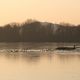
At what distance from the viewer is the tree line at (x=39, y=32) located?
796 cm

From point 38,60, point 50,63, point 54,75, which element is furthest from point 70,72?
point 38,60

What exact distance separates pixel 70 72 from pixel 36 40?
1.40 meters

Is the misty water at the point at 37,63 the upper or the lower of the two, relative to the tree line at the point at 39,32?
lower

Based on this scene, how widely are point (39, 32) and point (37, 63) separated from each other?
57cm

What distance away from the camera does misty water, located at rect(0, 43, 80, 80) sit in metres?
6.58

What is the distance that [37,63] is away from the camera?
26.9 feet

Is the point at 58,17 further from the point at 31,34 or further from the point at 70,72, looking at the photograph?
the point at 70,72

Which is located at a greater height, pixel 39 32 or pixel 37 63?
pixel 39 32

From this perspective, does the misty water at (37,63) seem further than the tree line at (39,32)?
No

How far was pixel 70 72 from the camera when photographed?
691cm

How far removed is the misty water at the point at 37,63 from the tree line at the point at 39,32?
0.23 meters

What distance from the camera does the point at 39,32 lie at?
26.4 feet

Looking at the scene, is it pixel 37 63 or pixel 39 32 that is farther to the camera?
pixel 37 63

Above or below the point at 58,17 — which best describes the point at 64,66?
below
